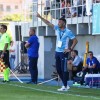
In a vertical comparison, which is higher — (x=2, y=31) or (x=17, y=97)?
(x=2, y=31)

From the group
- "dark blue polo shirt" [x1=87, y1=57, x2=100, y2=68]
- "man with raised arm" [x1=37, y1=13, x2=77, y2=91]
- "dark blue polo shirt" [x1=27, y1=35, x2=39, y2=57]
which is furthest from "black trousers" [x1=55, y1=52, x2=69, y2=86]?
"dark blue polo shirt" [x1=87, y1=57, x2=100, y2=68]

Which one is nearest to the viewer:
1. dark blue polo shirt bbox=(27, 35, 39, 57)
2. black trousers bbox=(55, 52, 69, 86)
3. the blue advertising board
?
black trousers bbox=(55, 52, 69, 86)

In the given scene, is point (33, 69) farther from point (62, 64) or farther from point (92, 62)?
point (62, 64)

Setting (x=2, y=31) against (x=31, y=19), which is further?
(x=31, y=19)

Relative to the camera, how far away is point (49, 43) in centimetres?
2781

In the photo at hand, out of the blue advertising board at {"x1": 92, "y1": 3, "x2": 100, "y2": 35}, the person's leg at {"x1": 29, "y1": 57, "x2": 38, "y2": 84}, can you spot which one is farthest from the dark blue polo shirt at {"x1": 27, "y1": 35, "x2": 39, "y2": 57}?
the blue advertising board at {"x1": 92, "y1": 3, "x2": 100, "y2": 35}

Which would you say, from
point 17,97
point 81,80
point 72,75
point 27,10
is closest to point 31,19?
point 27,10

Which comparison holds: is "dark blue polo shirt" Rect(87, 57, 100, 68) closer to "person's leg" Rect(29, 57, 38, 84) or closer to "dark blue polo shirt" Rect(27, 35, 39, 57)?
"person's leg" Rect(29, 57, 38, 84)

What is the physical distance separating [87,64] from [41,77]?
6.49 metres

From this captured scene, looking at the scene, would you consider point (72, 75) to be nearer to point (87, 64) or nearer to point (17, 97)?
point (87, 64)

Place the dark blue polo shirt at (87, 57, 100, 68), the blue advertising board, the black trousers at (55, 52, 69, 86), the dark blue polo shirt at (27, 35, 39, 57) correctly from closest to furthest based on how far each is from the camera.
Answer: the black trousers at (55, 52, 69, 86) → the dark blue polo shirt at (27, 35, 39, 57) → the blue advertising board → the dark blue polo shirt at (87, 57, 100, 68)

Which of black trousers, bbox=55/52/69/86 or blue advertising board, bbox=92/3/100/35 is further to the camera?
blue advertising board, bbox=92/3/100/35

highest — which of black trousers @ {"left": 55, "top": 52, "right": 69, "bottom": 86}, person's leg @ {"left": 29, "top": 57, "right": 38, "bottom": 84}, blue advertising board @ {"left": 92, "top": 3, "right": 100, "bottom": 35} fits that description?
blue advertising board @ {"left": 92, "top": 3, "right": 100, "bottom": 35}

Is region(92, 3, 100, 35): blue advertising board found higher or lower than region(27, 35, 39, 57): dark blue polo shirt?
higher
